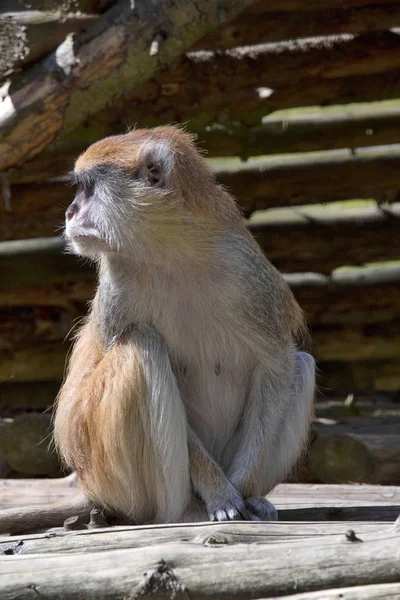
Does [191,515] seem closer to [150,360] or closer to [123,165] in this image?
[150,360]

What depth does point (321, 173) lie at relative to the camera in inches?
296

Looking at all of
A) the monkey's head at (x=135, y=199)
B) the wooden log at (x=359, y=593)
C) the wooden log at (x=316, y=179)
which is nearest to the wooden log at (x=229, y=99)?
the wooden log at (x=316, y=179)

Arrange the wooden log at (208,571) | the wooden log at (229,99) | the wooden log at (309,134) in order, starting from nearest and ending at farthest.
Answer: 1. the wooden log at (208,571)
2. the wooden log at (229,99)
3. the wooden log at (309,134)

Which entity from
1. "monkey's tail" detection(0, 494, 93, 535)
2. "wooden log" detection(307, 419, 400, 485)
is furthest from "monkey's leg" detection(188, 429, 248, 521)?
"wooden log" detection(307, 419, 400, 485)

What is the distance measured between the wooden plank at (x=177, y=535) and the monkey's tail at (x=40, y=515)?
0.46 meters

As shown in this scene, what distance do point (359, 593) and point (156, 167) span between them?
6.92 feet

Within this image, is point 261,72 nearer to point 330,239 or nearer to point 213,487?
point 330,239

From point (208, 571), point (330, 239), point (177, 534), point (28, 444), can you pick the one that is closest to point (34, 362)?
point (28, 444)

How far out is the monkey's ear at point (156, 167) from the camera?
168 inches

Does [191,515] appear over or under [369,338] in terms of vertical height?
over

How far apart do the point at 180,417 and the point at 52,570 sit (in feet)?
3.67

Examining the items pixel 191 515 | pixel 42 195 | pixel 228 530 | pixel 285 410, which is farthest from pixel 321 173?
pixel 228 530

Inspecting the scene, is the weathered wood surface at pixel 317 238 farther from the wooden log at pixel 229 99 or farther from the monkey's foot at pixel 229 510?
the monkey's foot at pixel 229 510

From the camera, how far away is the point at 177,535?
12.5 feet
